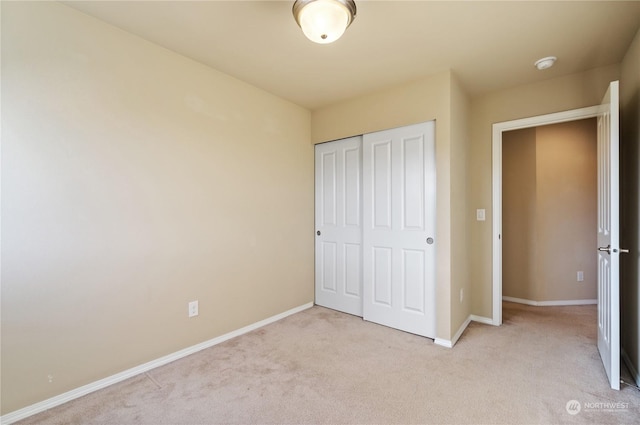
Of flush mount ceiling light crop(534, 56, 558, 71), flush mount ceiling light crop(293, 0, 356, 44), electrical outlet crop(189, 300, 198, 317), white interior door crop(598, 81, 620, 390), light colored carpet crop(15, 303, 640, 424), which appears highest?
flush mount ceiling light crop(534, 56, 558, 71)

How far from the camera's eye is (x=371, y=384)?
1966 mm

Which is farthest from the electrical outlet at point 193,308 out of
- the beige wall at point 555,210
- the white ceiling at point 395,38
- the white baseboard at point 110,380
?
the beige wall at point 555,210

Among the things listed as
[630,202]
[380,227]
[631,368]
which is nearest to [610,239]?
[630,202]

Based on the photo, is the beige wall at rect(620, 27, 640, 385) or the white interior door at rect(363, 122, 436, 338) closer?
the beige wall at rect(620, 27, 640, 385)

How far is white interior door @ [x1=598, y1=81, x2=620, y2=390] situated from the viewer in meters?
1.84

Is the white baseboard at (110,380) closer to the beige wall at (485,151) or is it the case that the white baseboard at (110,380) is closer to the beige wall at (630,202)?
the beige wall at (485,151)

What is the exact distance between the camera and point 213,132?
2.57 metres

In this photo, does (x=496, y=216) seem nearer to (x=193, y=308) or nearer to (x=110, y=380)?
(x=193, y=308)

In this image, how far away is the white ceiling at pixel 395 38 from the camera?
5.90 ft

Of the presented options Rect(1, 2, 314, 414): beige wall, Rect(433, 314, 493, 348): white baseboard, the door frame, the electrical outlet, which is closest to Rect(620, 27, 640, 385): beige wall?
the door frame

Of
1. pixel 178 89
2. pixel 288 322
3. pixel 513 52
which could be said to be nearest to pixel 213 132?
pixel 178 89

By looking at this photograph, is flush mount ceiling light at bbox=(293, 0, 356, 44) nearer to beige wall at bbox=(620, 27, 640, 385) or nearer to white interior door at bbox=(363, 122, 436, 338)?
white interior door at bbox=(363, 122, 436, 338)

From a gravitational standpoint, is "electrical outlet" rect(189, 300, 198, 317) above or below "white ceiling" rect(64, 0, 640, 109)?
below

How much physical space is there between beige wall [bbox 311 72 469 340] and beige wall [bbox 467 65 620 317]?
0.23 metres
